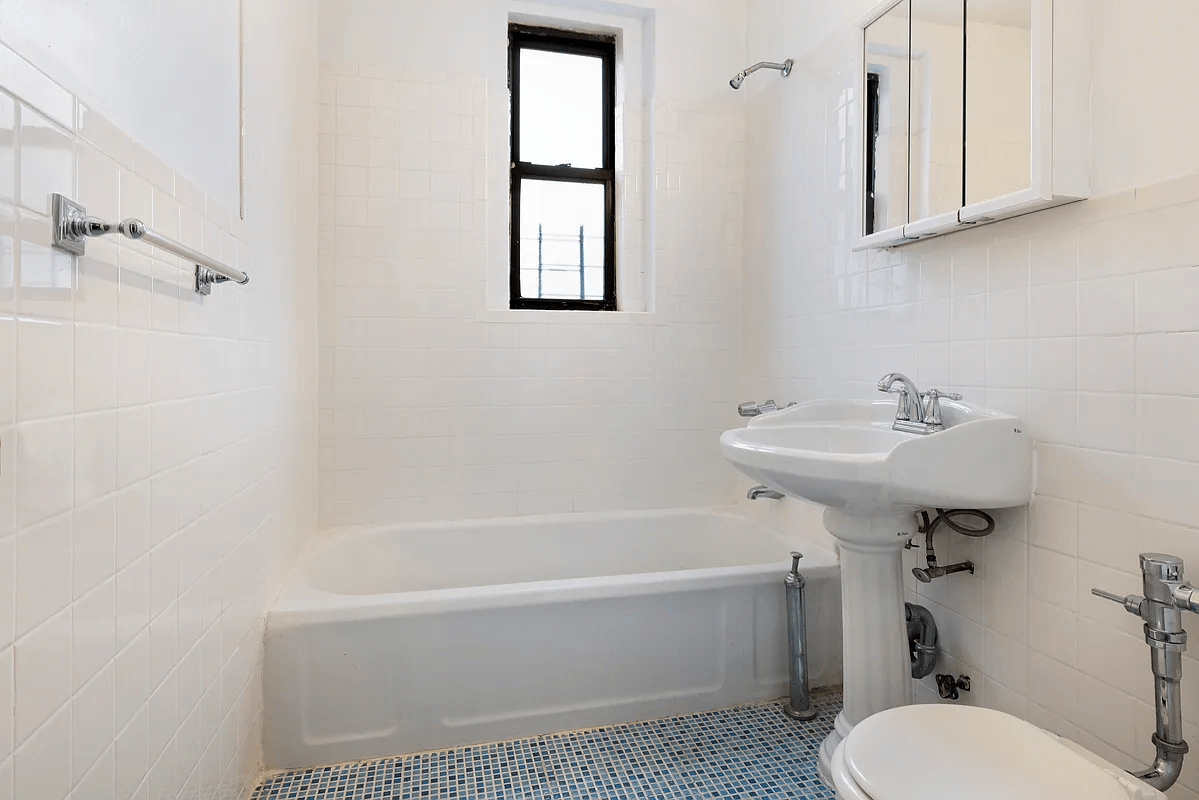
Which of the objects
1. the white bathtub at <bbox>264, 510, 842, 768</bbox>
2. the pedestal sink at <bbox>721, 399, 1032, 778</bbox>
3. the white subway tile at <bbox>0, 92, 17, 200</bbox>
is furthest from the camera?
the white bathtub at <bbox>264, 510, 842, 768</bbox>

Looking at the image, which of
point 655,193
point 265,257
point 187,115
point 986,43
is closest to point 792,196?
point 655,193

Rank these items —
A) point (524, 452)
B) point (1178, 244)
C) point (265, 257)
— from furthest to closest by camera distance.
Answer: point (524, 452) → point (265, 257) → point (1178, 244)

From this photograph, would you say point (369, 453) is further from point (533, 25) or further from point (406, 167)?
point (533, 25)

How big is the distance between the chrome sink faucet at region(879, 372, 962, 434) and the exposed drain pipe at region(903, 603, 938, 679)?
1.59 feet

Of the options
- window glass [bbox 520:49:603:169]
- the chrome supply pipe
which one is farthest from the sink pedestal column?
window glass [bbox 520:49:603:169]

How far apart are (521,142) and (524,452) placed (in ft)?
4.20

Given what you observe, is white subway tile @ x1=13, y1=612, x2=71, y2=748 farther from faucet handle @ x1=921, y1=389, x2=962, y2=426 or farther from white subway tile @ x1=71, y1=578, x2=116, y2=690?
faucet handle @ x1=921, y1=389, x2=962, y2=426

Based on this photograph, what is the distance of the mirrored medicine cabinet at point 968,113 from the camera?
1349 millimetres

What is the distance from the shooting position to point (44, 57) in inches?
29.1

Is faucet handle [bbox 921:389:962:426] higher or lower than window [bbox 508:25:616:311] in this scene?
lower

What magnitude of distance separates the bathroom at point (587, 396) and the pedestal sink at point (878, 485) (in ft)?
0.03

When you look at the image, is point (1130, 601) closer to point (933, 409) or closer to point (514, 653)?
point (933, 409)

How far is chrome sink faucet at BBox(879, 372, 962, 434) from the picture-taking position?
159 cm

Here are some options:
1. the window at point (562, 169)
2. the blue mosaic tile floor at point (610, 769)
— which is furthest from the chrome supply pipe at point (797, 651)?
the window at point (562, 169)
